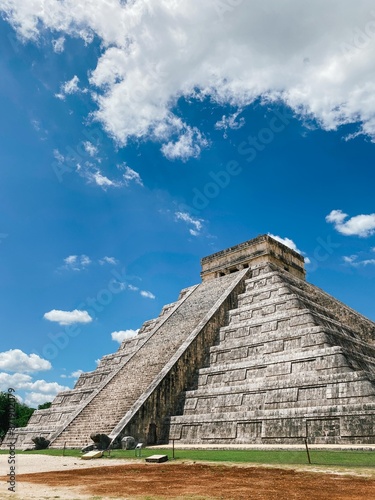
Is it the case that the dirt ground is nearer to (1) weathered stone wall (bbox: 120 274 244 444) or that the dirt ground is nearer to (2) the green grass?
(2) the green grass

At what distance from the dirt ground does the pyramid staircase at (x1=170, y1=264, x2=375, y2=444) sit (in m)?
4.23

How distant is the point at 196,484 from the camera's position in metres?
6.64

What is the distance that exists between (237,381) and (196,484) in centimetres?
884

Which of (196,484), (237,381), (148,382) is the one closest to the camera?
(196,484)

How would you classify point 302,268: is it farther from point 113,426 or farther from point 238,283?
point 113,426

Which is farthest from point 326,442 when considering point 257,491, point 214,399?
point 257,491

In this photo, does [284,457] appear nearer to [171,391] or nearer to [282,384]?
[282,384]

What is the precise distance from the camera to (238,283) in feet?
73.2

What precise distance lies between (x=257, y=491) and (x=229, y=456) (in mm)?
4846

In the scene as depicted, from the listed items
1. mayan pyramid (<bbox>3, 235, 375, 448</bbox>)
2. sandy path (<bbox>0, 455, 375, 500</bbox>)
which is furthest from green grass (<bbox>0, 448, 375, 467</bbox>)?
mayan pyramid (<bbox>3, 235, 375, 448</bbox>)

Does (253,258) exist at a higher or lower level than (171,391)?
higher

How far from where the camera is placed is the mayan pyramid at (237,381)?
481 inches

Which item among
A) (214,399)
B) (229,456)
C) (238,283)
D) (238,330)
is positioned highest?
(238,283)

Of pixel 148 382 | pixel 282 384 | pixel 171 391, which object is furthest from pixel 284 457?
pixel 148 382
